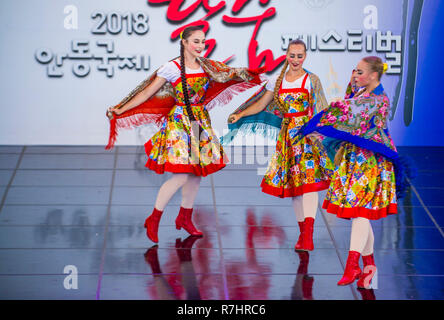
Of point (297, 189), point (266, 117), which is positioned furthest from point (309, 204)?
point (266, 117)

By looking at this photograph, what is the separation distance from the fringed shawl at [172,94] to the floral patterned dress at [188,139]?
0.33 feet

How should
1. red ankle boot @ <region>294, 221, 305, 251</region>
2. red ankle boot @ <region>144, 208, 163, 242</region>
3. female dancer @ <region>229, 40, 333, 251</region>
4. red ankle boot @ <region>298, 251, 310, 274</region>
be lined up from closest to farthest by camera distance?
1. red ankle boot @ <region>298, 251, 310, 274</region>
2. female dancer @ <region>229, 40, 333, 251</region>
3. red ankle boot @ <region>294, 221, 305, 251</region>
4. red ankle boot @ <region>144, 208, 163, 242</region>

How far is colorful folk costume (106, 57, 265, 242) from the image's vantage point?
516cm

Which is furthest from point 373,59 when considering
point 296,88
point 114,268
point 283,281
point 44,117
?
point 44,117

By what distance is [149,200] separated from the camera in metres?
6.39

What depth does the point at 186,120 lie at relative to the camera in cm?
516

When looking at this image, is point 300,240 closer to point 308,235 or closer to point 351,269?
point 308,235

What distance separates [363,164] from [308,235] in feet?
2.84

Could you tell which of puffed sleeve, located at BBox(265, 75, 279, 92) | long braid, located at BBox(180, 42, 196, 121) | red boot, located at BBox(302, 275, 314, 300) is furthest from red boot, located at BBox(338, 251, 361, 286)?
long braid, located at BBox(180, 42, 196, 121)

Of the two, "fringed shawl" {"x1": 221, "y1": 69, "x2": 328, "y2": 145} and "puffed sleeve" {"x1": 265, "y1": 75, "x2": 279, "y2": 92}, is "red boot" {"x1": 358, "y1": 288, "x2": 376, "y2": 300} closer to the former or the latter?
"fringed shawl" {"x1": 221, "y1": 69, "x2": 328, "y2": 145}

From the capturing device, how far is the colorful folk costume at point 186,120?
5.16 meters

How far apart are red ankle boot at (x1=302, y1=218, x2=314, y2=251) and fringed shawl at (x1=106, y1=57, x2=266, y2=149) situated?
988 mm

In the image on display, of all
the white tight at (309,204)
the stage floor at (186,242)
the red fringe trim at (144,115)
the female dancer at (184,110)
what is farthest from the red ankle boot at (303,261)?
the red fringe trim at (144,115)
